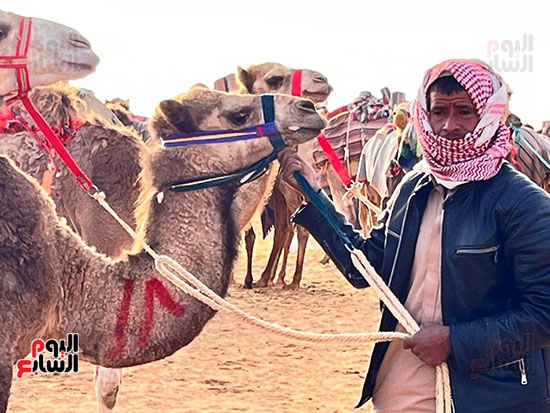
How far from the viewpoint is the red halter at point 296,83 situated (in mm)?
5165

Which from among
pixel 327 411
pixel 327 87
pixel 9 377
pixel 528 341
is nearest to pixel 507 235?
pixel 528 341

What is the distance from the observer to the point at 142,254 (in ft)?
9.95

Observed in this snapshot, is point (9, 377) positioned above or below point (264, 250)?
above

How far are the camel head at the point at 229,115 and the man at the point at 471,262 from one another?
0.91 meters

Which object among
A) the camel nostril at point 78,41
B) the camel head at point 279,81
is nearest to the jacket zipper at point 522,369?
the camel nostril at point 78,41

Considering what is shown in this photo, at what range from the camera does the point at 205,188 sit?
316 cm

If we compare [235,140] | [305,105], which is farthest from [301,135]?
[235,140]

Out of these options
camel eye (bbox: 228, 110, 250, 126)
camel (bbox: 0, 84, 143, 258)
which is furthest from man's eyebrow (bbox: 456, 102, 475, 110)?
camel (bbox: 0, 84, 143, 258)

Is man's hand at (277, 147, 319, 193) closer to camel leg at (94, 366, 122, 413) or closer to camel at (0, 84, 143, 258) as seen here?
camel leg at (94, 366, 122, 413)

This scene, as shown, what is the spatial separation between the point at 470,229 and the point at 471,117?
31 centimetres

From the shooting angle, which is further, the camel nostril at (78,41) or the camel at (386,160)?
the camel at (386,160)

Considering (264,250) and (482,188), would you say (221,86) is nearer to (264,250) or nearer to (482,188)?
(482,188)

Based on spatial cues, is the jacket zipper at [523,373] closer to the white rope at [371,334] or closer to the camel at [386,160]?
the white rope at [371,334]

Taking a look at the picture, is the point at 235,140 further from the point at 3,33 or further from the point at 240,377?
the point at 240,377
